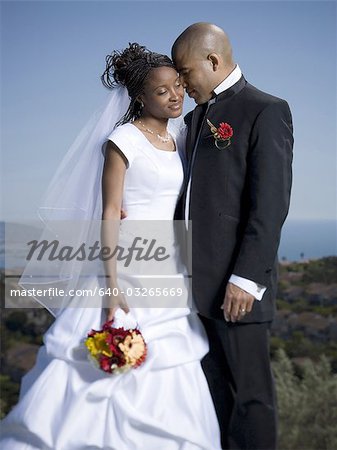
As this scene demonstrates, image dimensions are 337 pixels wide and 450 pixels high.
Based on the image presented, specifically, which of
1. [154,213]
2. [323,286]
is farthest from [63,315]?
[323,286]

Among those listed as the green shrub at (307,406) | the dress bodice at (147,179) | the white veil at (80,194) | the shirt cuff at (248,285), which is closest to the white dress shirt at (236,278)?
the shirt cuff at (248,285)

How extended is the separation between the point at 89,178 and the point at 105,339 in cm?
84

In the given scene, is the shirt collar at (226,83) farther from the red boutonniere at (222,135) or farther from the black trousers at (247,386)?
the black trousers at (247,386)

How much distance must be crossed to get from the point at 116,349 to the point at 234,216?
0.79m

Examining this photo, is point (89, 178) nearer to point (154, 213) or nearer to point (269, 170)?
point (154, 213)

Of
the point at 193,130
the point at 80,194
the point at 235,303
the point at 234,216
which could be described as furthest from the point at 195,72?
the point at 235,303

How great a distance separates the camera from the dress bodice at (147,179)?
3.19 m

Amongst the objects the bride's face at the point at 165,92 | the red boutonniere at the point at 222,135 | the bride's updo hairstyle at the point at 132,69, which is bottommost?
the red boutonniere at the point at 222,135

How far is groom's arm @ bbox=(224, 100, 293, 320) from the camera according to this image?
301 cm

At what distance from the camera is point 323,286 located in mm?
6223

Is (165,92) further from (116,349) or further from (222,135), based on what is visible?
(116,349)

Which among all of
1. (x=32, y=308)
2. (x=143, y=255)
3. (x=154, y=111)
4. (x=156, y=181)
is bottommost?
(x=32, y=308)

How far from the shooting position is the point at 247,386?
125 inches

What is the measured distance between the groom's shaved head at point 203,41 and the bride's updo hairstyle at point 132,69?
107mm
